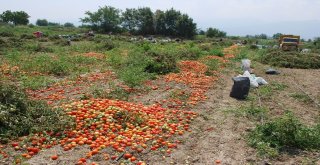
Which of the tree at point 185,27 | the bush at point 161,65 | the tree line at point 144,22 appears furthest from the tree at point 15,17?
the bush at point 161,65

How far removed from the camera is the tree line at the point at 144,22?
3916cm

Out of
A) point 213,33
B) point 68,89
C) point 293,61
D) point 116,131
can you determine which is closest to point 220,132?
point 116,131

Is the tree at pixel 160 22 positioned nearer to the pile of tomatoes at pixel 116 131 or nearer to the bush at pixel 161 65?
the bush at pixel 161 65

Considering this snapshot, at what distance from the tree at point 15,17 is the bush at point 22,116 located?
4265 centimetres

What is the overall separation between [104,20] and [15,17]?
Answer: 14715 millimetres

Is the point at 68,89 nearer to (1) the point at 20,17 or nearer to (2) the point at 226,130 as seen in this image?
(2) the point at 226,130

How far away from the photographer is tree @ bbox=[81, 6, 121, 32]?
128 feet

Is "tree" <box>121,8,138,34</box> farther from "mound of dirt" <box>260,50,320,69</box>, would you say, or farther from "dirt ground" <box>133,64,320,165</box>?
"dirt ground" <box>133,64,320,165</box>

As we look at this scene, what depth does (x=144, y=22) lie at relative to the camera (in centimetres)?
4022

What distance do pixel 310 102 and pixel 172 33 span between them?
32517 millimetres

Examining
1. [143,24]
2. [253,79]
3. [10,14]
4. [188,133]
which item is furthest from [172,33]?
[188,133]

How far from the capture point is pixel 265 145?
5348 mm

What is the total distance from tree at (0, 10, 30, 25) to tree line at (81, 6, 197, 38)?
11.5 metres

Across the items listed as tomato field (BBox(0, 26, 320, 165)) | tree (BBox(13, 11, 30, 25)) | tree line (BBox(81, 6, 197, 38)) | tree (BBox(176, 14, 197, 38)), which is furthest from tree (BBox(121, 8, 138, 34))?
tomato field (BBox(0, 26, 320, 165))
